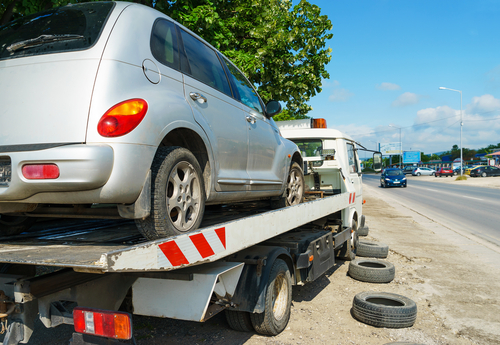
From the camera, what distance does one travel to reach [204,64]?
11.2 feet

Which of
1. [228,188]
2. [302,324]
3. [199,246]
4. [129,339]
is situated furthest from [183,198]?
[302,324]

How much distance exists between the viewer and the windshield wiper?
2.43m

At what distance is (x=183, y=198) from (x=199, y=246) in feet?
1.22

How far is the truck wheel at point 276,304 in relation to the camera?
3.64m

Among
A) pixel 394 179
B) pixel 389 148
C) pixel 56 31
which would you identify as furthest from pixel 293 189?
pixel 389 148

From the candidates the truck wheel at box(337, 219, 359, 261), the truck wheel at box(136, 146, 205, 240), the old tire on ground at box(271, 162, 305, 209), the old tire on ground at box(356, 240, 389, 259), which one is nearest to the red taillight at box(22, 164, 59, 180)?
the truck wheel at box(136, 146, 205, 240)

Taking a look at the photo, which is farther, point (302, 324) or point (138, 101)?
point (302, 324)

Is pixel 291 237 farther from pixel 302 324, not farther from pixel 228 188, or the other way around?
pixel 228 188

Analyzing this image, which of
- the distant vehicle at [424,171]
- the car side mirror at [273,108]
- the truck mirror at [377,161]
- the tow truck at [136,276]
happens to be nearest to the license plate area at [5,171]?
the tow truck at [136,276]

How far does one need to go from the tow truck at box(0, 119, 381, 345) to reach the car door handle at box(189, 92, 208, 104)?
0.97m

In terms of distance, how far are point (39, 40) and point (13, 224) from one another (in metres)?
1.50

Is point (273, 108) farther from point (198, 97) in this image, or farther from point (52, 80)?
point (52, 80)

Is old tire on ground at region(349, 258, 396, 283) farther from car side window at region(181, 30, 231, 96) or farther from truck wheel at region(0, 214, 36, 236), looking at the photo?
truck wheel at region(0, 214, 36, 236)

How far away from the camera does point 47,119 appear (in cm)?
221
